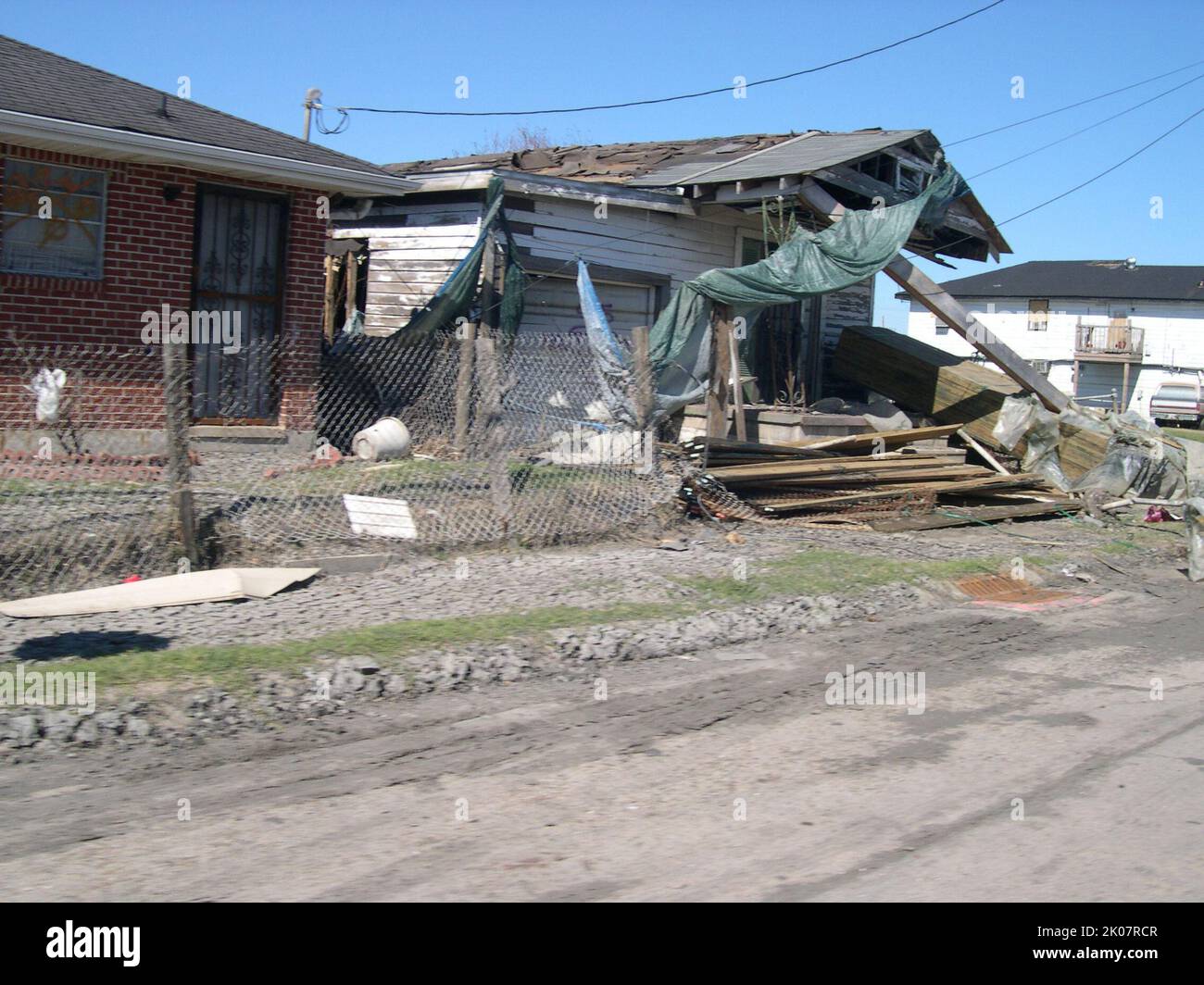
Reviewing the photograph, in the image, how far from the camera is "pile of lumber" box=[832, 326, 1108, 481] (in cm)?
1593

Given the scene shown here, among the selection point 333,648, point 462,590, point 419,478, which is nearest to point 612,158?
point 419,478

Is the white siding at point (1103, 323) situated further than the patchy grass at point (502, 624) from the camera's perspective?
Yes

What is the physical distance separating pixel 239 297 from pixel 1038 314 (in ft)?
166

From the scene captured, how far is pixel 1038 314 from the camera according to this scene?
2217 inches

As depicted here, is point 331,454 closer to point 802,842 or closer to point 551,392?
point 551,392

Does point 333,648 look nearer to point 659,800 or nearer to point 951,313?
point 659,800

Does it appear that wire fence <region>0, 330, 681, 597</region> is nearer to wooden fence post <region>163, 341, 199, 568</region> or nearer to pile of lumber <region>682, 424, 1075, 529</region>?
wooden fence post <region>163, 341, 199, 568</region>

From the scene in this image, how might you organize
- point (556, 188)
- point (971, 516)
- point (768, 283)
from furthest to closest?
1. point (556, 188)
2. point (768, 283)
3. point (971, 516)

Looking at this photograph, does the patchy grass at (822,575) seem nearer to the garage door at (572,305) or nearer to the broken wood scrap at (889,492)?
the broken wood scrap at (889,492)

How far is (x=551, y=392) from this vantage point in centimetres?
1174

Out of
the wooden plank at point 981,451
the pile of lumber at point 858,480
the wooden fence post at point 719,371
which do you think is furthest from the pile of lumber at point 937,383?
the wooden fence post at point 719,371

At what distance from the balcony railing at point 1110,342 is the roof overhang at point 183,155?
4731cm

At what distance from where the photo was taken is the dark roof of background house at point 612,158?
18.2 m
